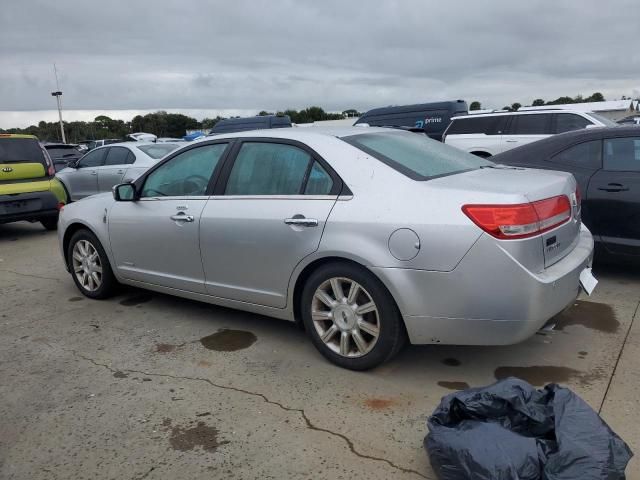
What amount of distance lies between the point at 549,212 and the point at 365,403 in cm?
150

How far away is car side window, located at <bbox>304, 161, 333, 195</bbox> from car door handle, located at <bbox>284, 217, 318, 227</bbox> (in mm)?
196

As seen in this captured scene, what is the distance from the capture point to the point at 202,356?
384 centimetres

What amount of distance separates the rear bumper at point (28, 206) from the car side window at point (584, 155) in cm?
739

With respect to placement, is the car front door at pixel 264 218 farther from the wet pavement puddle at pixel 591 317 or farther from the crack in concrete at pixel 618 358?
the wet pavement puddle at pixel 591 317

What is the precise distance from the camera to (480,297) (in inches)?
115

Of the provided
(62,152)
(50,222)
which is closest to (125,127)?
(62,152)

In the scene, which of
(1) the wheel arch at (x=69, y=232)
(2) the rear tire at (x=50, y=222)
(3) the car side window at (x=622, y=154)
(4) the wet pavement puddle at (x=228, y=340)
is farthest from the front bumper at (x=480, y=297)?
(2) the rear tire at (x=50, y=222)

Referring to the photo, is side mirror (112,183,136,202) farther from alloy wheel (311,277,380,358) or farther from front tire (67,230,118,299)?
alloy wheel (311,277,380,358)

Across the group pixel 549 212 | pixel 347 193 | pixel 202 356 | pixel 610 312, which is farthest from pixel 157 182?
pixel 610 312

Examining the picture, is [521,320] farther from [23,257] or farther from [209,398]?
→ [23,257]

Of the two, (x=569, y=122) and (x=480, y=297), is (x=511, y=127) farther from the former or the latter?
(x=480, y=297)

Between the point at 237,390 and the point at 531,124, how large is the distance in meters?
8.73

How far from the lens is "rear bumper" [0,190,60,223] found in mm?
8242

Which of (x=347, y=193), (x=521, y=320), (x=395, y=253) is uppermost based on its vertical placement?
(x=347, y=193)
